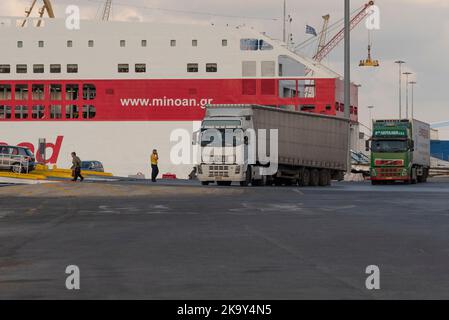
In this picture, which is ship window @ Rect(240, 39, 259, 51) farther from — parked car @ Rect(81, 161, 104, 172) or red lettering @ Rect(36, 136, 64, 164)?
parked car @ Rect(81, 161, 104, 172)

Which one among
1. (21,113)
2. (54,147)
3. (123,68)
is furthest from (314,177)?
(21,113)

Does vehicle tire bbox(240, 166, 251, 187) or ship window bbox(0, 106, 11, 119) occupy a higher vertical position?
ship window bbox(0, 106, 11, 119)

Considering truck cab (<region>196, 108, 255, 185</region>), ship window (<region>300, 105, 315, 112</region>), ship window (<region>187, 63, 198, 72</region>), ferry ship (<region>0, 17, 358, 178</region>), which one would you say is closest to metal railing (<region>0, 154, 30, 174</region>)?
truck cab (<region>196, 108, 255, 185</region>)

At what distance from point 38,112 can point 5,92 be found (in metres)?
3.22

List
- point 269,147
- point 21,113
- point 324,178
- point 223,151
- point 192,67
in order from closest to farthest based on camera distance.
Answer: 1. point 223,151
2. point 269,147
3. point 324,178
4. point 192,67
5. point 21,113

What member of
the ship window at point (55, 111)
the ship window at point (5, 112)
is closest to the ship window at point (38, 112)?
the ship window at point (55, 111)

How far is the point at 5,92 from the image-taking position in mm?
80375

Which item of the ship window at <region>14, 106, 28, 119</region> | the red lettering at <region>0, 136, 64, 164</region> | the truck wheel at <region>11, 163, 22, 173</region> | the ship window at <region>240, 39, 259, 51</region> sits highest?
the ship window at <region>240, 39, 259, 51</region>

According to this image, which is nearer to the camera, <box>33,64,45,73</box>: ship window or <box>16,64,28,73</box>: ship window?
<box>33,64,45,73</box>: ship window

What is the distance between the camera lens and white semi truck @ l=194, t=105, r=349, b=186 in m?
45.1

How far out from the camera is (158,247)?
16.4m

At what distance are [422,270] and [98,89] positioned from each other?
6751 cm

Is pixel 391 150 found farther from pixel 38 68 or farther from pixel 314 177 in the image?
pixel 38 68

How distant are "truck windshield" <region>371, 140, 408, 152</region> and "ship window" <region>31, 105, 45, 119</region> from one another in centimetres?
3178
